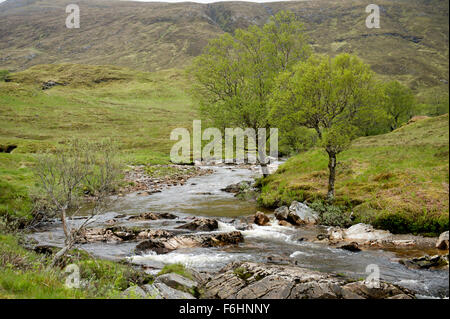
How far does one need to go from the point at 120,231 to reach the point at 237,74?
22893 mm

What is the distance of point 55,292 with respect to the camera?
25.2 ft

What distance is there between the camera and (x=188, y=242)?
18859 millimetres

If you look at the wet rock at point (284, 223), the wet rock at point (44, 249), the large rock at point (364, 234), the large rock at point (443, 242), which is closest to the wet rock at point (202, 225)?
the wet rock at point (284, 223)

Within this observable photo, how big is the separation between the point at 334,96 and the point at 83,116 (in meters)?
A: 117

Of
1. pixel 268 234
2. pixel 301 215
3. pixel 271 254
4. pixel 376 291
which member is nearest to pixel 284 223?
pixel 301 215

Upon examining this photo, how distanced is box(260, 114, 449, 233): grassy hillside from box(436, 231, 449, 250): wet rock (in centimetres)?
156

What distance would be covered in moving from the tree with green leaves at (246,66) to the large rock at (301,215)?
13.5 m

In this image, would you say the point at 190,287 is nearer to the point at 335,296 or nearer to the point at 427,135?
the point at 335,296

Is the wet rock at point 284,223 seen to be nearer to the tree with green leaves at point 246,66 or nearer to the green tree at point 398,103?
the tree with green leaves at point 246,66

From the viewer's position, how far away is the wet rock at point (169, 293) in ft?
33.6

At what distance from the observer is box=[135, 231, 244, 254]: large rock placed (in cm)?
1792

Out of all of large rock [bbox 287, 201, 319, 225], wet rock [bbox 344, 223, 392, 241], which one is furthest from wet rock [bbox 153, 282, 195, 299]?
large rock [bbox 287, 201, 319, 225]

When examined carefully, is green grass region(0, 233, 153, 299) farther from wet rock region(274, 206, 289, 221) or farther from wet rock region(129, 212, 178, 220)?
wet rock region(274, 206, 289, 221)

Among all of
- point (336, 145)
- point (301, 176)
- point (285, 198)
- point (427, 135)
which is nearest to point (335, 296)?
point (336, 145)
